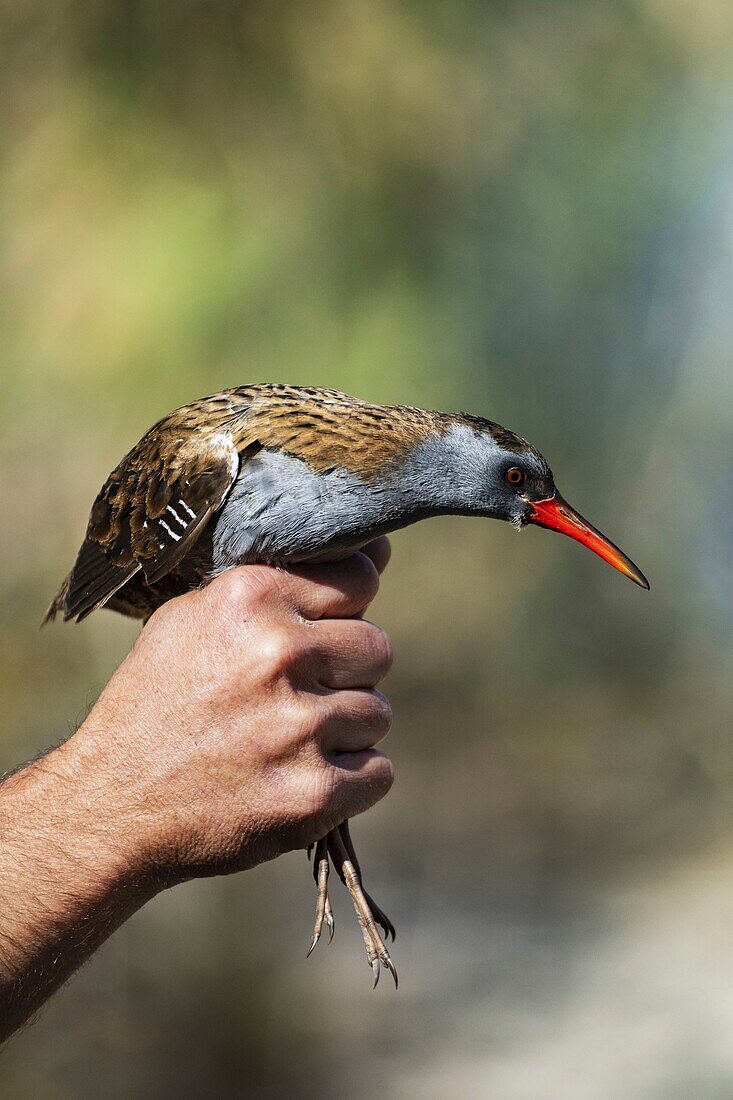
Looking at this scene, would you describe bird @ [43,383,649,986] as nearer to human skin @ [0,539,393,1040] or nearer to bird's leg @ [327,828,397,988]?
bird's leg @ [327,828,397,988]

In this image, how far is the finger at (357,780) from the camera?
1275 mm

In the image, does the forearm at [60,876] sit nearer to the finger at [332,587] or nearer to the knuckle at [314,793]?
the knuckle at [314,793]

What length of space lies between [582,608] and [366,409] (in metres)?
3.65

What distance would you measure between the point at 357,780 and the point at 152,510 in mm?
502

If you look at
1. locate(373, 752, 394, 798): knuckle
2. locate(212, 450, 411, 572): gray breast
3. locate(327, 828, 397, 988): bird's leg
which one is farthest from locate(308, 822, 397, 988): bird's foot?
locate(212, 450, 411, 572): gray breast

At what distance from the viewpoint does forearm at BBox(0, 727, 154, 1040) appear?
1237 millimetres

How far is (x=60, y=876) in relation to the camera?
125 centimetres

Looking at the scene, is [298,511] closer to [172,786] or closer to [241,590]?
[241,590]

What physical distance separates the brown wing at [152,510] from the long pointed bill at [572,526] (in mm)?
422

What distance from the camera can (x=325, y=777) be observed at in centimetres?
126

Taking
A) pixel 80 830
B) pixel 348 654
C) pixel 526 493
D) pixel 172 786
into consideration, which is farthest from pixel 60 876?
pixel 526 493

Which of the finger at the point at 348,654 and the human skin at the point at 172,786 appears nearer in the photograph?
the human skin at the point at 172,786

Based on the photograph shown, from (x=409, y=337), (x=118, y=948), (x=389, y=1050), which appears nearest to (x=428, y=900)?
(x=389, y=1050)

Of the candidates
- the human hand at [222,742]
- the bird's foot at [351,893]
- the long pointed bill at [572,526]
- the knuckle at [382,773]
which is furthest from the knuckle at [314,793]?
the long pointed bill at [572,526]
